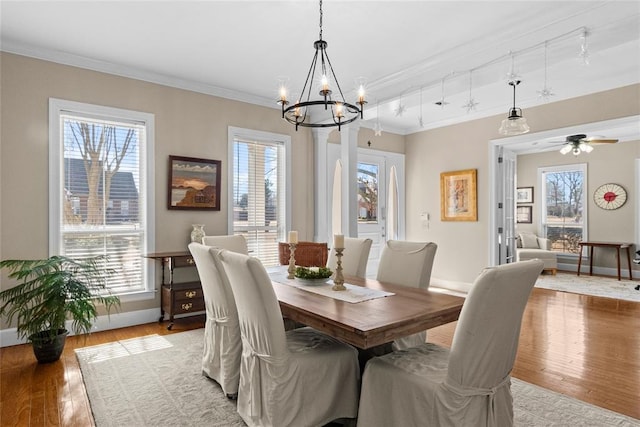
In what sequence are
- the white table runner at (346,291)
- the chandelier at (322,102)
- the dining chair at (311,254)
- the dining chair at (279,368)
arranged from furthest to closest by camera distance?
the dining chair at (311,254) → the chandelier at (322,102) → the white table runner at (346,291) → the dining chair at (279,368)

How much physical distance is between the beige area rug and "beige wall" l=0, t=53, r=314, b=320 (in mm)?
1179

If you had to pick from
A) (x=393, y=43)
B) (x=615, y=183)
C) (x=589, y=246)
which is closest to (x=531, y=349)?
(x=393, y=43)

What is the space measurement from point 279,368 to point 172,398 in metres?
1.02

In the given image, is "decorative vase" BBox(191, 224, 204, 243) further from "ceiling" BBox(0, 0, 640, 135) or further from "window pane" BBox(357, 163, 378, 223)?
"window pane" BBox(357, 163, 378, 223)

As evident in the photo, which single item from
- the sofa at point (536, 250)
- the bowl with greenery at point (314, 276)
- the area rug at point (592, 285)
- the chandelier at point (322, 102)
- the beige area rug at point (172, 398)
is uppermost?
the chandelier at point (322, 102)

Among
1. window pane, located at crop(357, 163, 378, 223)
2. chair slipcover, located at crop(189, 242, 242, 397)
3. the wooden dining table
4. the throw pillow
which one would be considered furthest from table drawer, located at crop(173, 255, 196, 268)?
the throw pillow

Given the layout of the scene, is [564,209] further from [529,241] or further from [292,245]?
[292,245]

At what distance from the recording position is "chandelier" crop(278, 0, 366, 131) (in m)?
2.46

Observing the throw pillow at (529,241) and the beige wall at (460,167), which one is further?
the throw pillow at (529,241)

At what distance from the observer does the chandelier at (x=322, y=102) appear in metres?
2.46

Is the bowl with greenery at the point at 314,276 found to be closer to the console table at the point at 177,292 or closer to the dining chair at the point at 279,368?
the dining chair at the point at 279,368

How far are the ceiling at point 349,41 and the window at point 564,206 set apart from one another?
4.37 meters

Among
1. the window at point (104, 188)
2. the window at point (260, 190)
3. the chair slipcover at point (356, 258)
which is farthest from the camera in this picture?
the window at point (260, 190)

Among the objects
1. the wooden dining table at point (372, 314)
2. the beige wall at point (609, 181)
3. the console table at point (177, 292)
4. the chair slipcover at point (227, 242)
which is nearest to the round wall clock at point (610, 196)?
the beige wall at point (609, 181)
